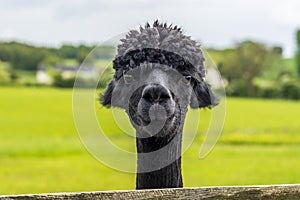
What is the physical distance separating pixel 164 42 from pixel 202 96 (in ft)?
1.15

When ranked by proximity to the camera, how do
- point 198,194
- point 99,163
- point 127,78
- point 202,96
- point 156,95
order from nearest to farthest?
point 198,194 < point 156,95 < point 127,78 < point 202,96 < point 99,163

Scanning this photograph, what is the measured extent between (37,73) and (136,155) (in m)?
53.3

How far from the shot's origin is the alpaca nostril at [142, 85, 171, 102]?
3.06 m

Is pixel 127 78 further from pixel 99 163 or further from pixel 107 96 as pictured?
pixel 99 163

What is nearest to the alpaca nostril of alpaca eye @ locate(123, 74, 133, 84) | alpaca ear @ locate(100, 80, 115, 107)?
alpaca eye @ locate(123, 74, 133, 84)

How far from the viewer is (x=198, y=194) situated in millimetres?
2873

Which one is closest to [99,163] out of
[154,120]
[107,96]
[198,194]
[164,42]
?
[107,96]

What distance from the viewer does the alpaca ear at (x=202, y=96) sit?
3.41 metres

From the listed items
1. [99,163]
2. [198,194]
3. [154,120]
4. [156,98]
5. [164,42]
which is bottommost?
[99,163]

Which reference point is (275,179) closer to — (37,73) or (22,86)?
(37,73)

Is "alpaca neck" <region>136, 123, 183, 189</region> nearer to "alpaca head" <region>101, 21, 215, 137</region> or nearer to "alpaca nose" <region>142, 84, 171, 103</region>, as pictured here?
"alpaca head" <region>101, 21, 215, 137</region>

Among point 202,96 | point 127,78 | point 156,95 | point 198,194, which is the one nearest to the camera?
point 198,194

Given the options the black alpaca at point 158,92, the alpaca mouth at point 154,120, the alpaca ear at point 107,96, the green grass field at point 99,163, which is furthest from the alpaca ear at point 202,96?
the alpaca ear at point 107,96

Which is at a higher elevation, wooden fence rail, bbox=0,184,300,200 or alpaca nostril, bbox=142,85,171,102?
alpaca nostril, bbox=142,85,171,102
